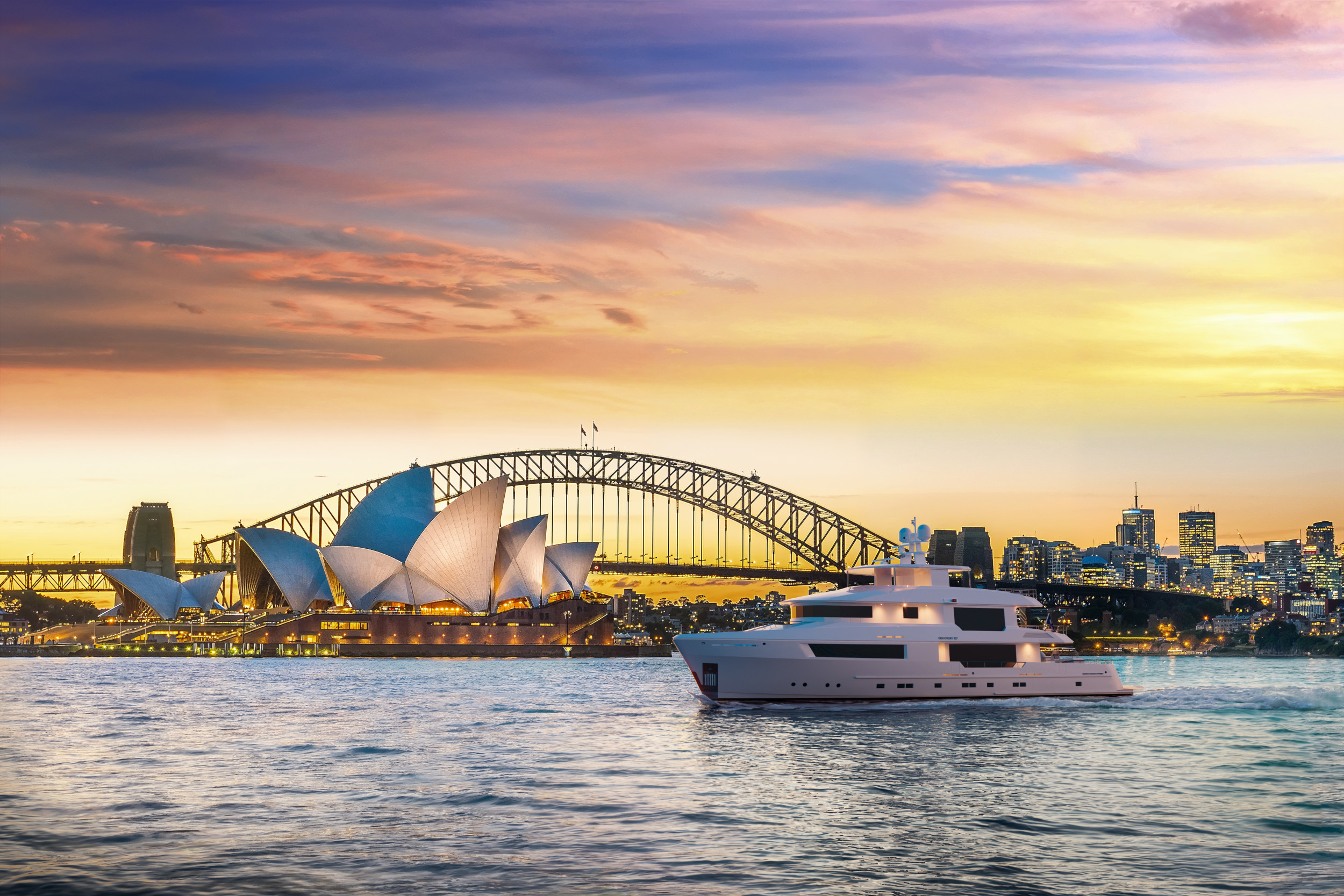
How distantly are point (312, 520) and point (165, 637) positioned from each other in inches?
1371

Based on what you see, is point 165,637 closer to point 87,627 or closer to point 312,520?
point 87,627

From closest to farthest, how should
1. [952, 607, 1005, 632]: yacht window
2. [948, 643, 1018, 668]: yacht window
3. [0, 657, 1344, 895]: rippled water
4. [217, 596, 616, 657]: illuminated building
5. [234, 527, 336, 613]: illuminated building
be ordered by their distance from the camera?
[0, 657, 1344, 895]: rippled water, [948, 643, 1018, 668]: yacht window, [952, 607, 1005, 632]: yacht window, [217, 596, 616, 657]: illuminated building, [234, 527, 336, 613]: illuminated building

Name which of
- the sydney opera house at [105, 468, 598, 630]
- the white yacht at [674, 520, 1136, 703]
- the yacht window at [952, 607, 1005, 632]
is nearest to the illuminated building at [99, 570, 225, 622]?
the sydney opera house at [105, 468, 598, 630]

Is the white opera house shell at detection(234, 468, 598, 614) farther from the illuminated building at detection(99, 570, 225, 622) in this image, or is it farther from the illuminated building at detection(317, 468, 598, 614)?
the illuminated building at detection(99, 570, 225, 622)

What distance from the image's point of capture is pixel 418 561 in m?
133

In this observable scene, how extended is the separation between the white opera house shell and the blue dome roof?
8 cm

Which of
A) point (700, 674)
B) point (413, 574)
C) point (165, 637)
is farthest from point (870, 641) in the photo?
point (165, 637)

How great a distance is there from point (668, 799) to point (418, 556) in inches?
4157

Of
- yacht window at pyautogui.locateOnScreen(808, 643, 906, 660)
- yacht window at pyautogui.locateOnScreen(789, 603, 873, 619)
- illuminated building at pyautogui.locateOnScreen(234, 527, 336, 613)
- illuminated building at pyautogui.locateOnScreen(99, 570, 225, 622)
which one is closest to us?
yacht window at pyautogui.locateOnScreen(808, 643, 906, 660)

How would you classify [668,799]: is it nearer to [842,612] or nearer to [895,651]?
[895,651]

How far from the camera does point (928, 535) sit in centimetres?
5931

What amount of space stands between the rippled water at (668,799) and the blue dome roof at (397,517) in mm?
77118

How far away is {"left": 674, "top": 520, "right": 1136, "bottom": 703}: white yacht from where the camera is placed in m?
50.3

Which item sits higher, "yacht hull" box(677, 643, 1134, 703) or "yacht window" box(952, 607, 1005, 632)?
"yacht window" box(952, 607, 1005, 632)
